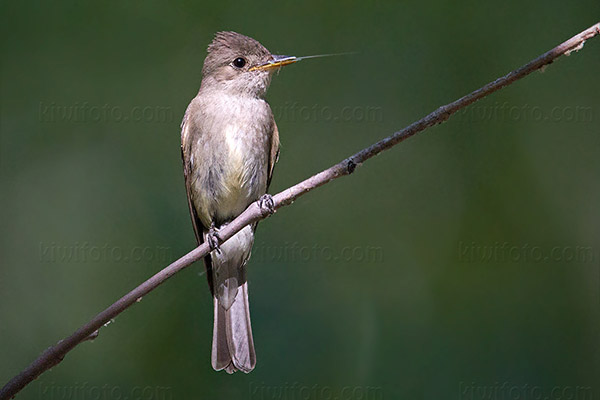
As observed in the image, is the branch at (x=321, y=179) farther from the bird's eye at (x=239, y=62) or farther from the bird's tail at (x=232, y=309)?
the bird's eye at (x=239, y=62)

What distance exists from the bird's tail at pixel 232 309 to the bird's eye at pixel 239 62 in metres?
0.99

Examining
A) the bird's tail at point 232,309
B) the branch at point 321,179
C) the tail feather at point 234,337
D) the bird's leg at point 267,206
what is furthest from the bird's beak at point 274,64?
the branch at point 321,179

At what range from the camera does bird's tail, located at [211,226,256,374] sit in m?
4.11

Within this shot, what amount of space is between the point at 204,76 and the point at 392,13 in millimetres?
1742

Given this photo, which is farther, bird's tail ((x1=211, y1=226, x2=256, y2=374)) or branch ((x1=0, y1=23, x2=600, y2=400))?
bird's tail ((x1=211, y1=226, x2=256, y2=374))

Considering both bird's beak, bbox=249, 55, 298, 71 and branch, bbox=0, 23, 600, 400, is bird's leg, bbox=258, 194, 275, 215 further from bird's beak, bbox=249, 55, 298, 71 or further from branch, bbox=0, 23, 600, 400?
bird's beak, bbox=249, 55, 298, 71

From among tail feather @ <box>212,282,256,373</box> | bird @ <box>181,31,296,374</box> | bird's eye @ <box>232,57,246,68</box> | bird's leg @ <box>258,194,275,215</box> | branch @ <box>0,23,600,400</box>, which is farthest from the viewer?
bird's eye @ <box>232,57,246,68</box>

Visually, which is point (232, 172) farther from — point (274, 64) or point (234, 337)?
point (234, 337)

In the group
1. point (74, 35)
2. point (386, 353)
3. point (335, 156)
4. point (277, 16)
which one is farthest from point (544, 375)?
point (74, 35)

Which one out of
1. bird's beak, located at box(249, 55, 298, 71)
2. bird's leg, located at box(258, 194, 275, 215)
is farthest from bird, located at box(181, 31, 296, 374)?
bird's leg, located at box(258, 194, 275, 215)

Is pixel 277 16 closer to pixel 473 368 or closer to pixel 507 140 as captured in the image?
pixel 507 140

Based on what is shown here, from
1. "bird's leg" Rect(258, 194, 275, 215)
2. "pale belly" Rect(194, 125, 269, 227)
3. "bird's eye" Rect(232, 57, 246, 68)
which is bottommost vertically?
"bird's leg" Rect(258, 194, 275, 215)

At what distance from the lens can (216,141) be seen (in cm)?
429

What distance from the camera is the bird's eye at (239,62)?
439cm
